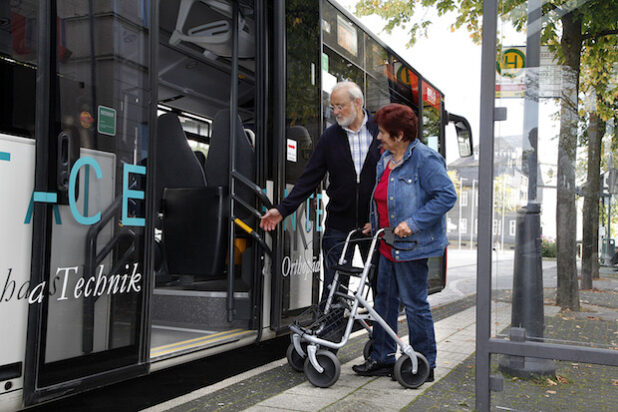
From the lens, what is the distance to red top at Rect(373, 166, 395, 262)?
428cm

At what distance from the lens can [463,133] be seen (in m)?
9.68

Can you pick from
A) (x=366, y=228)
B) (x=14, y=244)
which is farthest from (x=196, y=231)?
(x=14, y=244)

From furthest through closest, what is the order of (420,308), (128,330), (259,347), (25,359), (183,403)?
1. (259,347)
2. (420,308)
3. (183,403)
4. (128,330)
5. (25,359)

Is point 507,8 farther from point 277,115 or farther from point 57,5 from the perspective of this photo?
point 57,5

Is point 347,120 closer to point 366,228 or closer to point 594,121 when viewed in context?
point 366,228

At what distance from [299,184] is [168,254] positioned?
130 centimetres

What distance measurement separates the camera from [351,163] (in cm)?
455

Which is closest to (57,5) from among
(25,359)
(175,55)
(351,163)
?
(25,359)

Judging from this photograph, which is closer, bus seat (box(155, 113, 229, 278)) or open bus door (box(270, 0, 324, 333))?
open bus door (box(270, 0, 324, 333))

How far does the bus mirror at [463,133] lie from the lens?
9586 millimetres

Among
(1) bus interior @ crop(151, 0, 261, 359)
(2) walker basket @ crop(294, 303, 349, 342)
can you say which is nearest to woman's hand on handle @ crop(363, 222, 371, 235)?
(2) walker basket @ crop(294, 303, 349, 342)

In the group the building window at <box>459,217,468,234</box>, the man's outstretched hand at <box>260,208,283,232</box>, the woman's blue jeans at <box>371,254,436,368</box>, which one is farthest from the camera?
the building window at <box>459,217,468,234</box>

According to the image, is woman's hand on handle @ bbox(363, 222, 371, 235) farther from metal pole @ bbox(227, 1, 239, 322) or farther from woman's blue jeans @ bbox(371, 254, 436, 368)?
metal pole @ bbox(227, 1, 239, 322)

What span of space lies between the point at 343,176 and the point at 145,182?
164 cm
